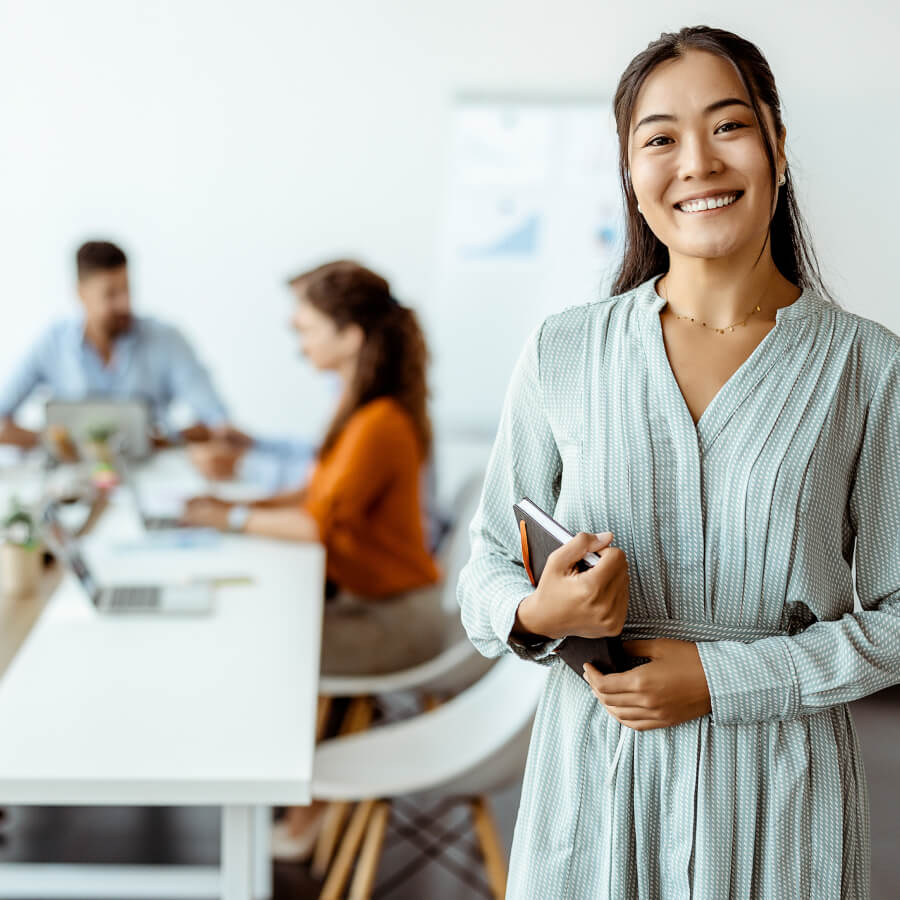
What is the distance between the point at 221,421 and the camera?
383 centimetres

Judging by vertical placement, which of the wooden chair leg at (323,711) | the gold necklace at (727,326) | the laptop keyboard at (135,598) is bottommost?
the wooden chair leg at (323,711)

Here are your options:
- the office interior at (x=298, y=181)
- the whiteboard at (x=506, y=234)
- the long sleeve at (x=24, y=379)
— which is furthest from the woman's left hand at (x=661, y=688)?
the long sleeve at (x=24, y=379)

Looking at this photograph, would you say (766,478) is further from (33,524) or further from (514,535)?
(33,524)

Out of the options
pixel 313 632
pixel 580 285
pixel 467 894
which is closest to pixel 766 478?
pixel 313 632

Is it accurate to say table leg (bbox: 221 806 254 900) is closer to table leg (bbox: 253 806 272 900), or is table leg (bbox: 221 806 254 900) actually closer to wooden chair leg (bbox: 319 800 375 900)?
wooden chair leg (bbox: 319 800 375 900)

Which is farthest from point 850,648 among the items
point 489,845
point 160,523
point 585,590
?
point 160,523

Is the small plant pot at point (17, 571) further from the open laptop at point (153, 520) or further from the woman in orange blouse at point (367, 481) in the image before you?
the woman in orange blouse at point (367, 481)

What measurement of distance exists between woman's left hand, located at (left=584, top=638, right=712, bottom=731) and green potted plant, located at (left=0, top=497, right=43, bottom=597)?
1628 millimetres

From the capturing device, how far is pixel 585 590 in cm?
98

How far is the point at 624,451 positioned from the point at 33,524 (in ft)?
5.83

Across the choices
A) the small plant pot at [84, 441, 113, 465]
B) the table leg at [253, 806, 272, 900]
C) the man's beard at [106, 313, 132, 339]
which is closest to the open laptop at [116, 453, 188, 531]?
the small plant pot at [84, 441, 113, 465]

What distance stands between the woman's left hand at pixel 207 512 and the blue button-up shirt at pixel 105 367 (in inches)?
40.2

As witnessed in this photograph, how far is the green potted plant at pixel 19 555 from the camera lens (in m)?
2.27

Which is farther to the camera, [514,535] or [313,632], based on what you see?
[313,632]
